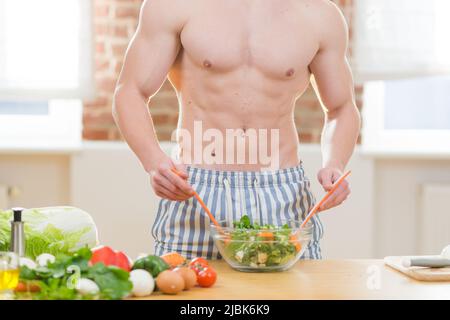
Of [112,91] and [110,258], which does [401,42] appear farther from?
[110,258]

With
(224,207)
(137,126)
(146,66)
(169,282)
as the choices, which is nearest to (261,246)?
(169,282)

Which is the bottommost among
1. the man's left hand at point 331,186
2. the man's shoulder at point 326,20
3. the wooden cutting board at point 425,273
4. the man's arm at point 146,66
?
the wooden cutting board at point 425,273

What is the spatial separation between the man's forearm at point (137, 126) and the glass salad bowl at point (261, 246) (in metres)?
0.39

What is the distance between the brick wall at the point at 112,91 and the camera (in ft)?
12.2

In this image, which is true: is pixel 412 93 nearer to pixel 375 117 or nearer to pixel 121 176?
pixel 375 117

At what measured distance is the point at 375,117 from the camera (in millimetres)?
3875

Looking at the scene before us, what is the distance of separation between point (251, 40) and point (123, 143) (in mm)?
1550

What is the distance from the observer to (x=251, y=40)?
2.31 m

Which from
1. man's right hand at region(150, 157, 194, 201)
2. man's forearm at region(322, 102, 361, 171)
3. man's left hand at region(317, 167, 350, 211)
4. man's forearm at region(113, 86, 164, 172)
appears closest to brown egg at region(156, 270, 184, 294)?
man's right hand at region(150, 157, 194, 201)

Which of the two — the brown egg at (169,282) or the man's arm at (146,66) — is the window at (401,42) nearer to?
the man's arm at (146,66)

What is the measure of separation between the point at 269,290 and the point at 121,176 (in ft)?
6.92

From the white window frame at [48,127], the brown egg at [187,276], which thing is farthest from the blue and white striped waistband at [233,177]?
the white window frame at [48,127]

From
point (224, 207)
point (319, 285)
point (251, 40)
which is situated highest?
point (251, 40)

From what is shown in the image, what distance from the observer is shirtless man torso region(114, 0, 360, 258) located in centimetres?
220
